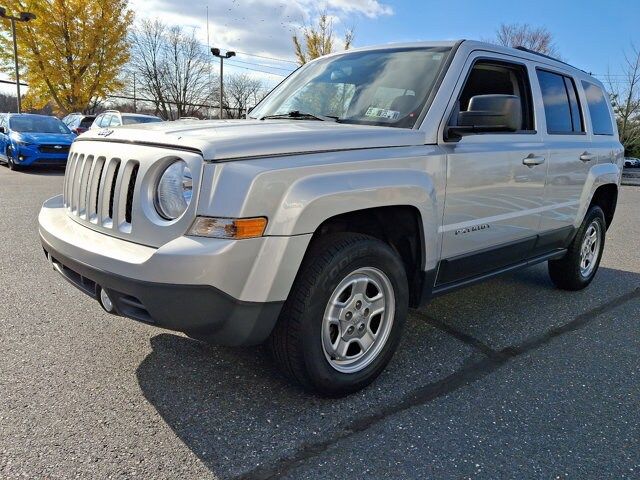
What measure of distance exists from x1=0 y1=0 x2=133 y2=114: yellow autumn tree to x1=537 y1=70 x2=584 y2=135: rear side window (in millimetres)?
29036

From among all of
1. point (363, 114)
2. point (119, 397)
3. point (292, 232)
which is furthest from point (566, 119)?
point (119, 397)

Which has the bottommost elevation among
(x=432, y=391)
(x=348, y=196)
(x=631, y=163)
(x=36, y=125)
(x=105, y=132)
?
(x=631, y=163)

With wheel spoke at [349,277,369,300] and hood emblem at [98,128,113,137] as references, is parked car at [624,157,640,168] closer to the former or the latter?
wheel spoke at [349,277,369,300]

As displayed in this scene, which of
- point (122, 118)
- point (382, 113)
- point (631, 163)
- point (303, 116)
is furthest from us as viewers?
point (631, 163)

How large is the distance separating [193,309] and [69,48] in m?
30.5

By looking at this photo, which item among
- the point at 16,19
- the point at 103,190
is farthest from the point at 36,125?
the point at 103,190

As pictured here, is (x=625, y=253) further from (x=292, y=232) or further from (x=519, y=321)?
(x=292, y=232)

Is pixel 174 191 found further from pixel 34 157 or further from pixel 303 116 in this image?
pixel 34 157

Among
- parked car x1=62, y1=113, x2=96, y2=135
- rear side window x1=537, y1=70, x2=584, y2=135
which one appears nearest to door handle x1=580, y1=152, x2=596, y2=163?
rear side window x1=537, y1=70, x2=584, y2=135

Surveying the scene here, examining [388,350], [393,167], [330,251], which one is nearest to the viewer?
[330,251]

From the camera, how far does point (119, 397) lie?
2.60m

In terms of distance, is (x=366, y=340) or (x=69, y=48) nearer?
(x=366, y=340)

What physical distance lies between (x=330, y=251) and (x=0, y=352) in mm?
2122

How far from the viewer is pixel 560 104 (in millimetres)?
4129
